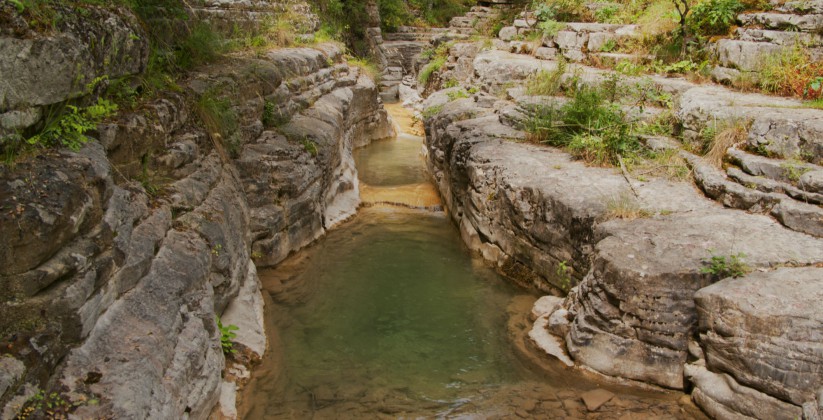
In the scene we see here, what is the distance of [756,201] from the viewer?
554 cm

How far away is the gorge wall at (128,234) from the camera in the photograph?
2.81 m

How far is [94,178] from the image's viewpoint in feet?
10.7

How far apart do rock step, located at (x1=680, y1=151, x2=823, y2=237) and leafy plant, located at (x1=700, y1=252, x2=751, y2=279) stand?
92 centimetres

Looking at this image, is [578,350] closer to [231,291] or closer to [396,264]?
[396,264]

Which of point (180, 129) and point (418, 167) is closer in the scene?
point (180, 129)

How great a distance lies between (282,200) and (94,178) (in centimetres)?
375

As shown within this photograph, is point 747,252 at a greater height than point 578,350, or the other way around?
point 747,252

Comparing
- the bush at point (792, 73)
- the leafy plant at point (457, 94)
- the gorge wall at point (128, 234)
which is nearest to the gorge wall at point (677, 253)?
the bush at point (792, 73)

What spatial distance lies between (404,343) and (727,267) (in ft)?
9.71

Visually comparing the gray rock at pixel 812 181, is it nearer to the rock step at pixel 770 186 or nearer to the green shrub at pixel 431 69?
the rock step at pixel 770 186

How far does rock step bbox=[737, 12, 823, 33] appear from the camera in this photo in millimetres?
7574

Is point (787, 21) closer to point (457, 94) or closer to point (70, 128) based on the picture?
point (457, 94)

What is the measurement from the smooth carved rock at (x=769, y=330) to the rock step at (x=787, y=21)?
190 inches

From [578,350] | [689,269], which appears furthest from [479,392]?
[689,269]
